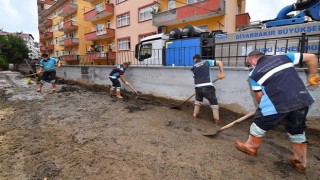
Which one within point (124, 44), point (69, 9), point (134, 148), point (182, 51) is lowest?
point (134, 148)

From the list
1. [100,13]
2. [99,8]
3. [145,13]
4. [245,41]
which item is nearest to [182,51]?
[245,41]

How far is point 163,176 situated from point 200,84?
115 inches

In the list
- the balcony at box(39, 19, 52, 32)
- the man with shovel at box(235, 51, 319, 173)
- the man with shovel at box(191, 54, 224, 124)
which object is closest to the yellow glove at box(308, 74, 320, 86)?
the man with shovel at box(235, 51, 319, 173)

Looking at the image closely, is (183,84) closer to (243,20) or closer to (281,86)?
(281,86)

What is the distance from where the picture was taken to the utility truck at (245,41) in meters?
5.57

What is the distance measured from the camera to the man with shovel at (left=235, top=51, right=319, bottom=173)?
105 inches

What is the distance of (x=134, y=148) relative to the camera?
11.8 ft

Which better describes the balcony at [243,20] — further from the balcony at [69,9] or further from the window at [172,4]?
the balcony at [69,9]

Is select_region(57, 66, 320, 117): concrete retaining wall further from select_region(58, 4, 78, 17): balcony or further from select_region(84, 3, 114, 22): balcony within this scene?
select_region(58, 4, 78, 17): balcony

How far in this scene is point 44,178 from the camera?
269 centimetres

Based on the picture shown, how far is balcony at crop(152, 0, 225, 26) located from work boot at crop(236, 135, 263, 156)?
36.4 feet

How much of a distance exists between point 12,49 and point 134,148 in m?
46.3

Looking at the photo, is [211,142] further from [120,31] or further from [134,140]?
[120,31]

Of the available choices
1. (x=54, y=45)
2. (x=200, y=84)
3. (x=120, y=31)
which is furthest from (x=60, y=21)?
(x=200, y=84)
